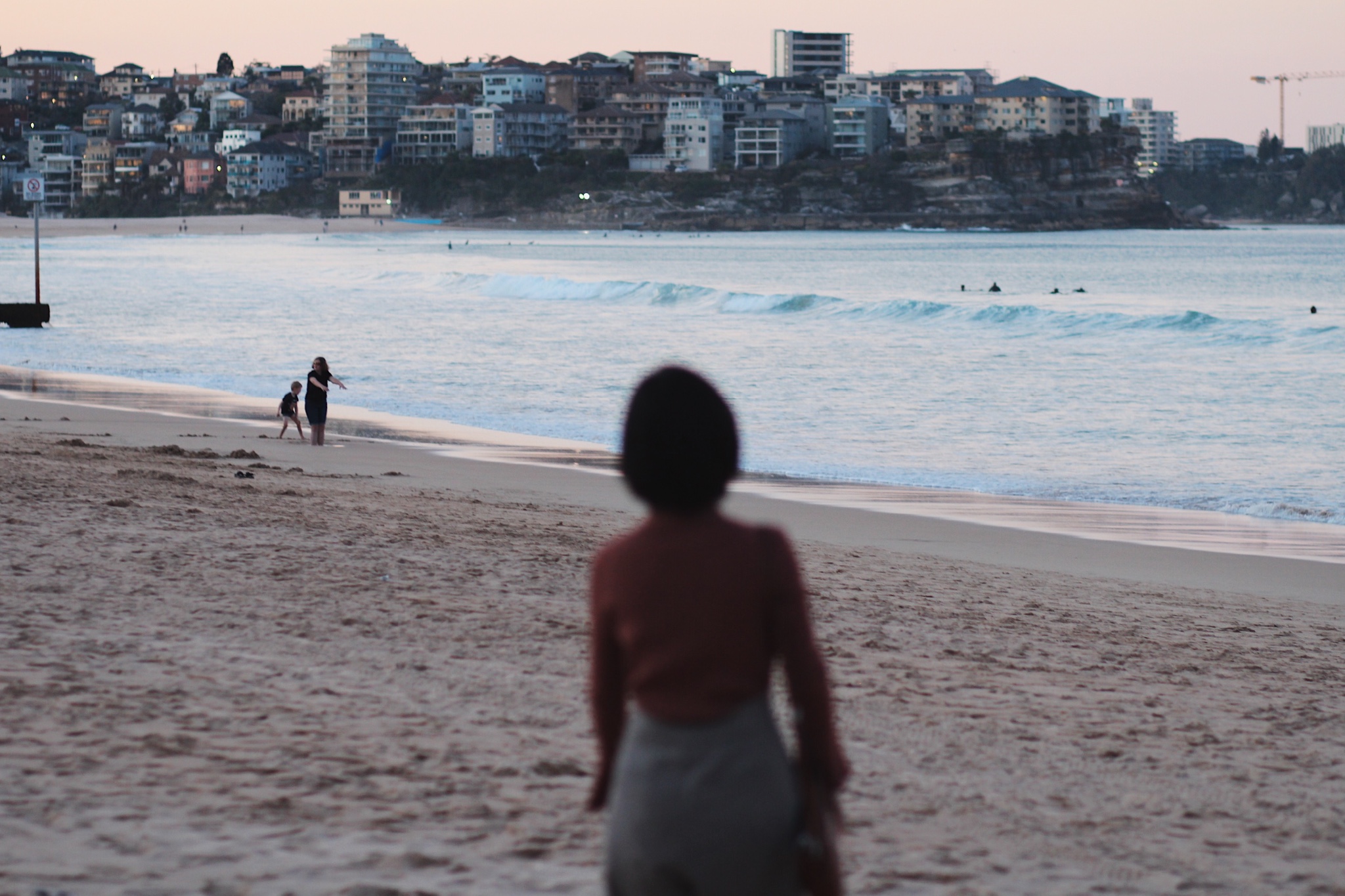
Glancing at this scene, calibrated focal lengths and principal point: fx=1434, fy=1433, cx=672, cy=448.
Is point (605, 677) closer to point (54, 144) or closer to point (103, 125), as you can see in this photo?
point (54, 144)

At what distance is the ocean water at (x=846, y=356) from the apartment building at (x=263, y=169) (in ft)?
338

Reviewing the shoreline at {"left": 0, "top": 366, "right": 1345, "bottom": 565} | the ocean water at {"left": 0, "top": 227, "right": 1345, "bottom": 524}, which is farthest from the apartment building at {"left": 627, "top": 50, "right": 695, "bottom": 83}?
the shoreline at {"left": 0, "top": 366, "right": 1345, "bottom": 565}

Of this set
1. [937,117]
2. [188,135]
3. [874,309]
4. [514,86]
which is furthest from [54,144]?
[874,309]

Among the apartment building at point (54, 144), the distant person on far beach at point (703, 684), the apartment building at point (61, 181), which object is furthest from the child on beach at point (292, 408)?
the apartment building at point (54, 144)

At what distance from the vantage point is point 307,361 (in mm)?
25188

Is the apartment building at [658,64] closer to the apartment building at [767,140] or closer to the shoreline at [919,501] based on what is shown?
the apartment building at [767,140]

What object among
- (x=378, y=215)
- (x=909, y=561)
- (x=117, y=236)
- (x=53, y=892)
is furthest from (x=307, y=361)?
(x=378, y=215)

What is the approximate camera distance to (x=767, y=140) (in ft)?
537

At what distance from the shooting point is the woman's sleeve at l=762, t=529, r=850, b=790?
217cm

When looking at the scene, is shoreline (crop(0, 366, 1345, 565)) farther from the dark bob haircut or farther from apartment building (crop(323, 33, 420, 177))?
apartment building (crop(323, 33, 420, 177))

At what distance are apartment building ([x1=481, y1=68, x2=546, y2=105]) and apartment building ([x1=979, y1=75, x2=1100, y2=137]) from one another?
2211 inches

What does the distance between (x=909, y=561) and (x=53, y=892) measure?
20.4ft

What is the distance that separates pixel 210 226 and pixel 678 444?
158924mm

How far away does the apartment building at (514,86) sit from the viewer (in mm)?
185875
